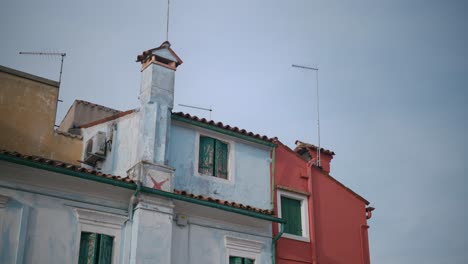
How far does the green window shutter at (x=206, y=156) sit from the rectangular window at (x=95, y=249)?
3.78 m

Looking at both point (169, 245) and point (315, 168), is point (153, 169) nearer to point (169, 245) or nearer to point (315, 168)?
point (169, 245)

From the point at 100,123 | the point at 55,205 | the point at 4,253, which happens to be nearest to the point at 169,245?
the point at 55,205

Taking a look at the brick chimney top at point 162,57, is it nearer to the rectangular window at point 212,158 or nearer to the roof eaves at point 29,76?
the rectangular window at point 212,158

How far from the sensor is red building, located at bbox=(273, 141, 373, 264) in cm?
1886

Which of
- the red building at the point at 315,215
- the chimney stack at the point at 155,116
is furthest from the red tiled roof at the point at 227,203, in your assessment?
the red building at the point at 315,215

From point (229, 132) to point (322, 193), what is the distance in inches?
150

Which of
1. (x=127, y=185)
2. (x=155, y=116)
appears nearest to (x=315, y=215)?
(x=155, y=116)

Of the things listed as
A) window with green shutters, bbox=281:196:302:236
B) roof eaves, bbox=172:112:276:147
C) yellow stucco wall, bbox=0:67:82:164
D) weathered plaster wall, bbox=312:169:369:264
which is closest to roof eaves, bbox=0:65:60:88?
yellow stucco wall, bbox=0:67:82:164

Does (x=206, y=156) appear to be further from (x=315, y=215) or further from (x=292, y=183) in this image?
(x=315, y=215)

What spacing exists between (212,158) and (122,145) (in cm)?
252

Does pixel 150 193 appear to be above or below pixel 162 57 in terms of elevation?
below

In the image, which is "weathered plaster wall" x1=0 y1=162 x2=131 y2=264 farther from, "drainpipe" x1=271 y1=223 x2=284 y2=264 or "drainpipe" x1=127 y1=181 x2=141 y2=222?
"drainpipe" x1=271 y1=223 x2=284 y2=264

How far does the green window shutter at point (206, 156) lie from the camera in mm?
18000

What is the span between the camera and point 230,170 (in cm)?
1850
